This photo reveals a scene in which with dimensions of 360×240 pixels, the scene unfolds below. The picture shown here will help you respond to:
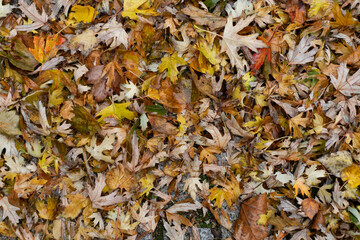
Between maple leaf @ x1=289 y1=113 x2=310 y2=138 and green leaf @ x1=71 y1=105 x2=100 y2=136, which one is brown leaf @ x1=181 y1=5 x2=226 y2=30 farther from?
green leaf @ x1=71 y1=105 x2=100 y2=136

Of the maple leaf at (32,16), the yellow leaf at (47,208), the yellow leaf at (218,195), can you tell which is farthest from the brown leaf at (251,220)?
the maple leaf at (32,16)

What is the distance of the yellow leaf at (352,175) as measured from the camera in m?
1.95

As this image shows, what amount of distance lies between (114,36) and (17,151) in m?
1.11

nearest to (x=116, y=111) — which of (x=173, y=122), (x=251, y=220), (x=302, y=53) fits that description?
(x=173, y=122)

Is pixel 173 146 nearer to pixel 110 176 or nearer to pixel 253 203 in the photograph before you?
pixel 110 176

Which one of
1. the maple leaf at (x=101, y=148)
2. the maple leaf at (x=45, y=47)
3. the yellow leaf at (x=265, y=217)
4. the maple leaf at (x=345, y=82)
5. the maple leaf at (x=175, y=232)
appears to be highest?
the maple leaf at (x=45, y=47)

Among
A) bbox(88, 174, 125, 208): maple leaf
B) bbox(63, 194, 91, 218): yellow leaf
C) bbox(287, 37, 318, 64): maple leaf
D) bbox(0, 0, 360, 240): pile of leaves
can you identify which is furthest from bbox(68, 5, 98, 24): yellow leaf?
bbox(287, 37, 318, 64): maple leaf

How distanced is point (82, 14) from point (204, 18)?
90cm

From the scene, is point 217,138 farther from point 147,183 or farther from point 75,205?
point 75,205

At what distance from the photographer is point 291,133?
6.53 ft

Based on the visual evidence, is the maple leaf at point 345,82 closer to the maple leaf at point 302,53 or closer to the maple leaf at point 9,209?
the maple leaf at point 302,53

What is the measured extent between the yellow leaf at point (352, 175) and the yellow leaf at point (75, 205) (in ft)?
6.26

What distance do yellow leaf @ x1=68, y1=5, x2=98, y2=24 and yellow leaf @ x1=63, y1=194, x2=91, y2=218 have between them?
1.29 meters

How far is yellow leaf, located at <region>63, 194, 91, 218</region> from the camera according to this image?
1.91 meters
